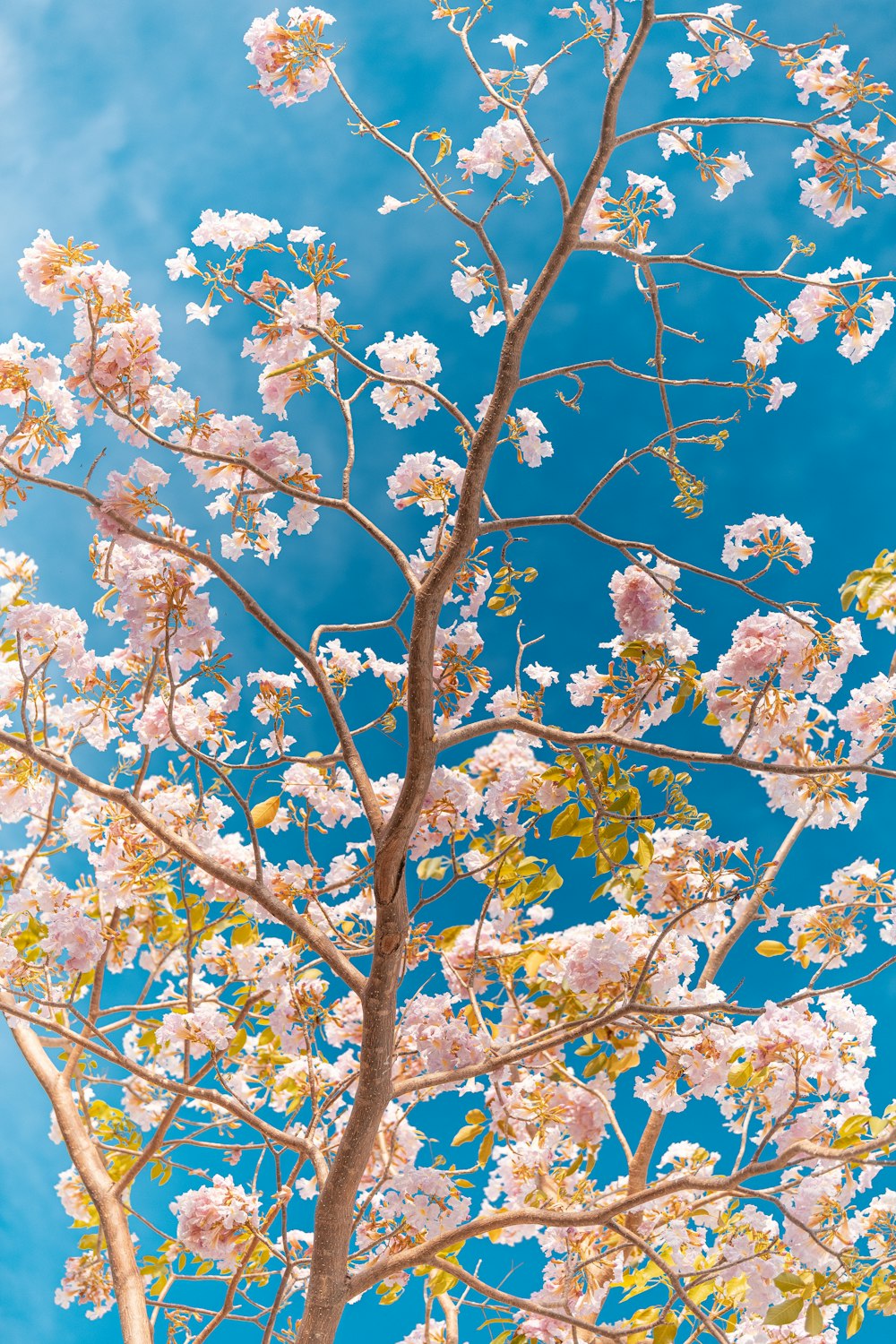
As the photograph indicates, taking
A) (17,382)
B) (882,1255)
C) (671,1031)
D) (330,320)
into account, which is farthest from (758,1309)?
(17,382)

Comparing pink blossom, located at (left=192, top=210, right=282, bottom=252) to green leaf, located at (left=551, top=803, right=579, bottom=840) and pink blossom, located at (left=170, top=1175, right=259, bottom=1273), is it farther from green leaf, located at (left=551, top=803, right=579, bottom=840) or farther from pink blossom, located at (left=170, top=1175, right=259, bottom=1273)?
pink blossom, located at (left=170, top=1175, right=259, bottom=1273)

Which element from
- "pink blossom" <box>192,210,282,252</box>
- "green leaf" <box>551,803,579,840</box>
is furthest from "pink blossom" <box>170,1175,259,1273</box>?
"pink blossom" <box>192,210,282,252</box>

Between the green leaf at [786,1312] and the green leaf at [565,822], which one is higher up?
the green leaf at [565,822]

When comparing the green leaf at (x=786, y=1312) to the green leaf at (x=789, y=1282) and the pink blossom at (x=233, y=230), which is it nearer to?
the green leaf at (x=789, y=1282)

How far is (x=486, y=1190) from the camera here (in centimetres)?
411

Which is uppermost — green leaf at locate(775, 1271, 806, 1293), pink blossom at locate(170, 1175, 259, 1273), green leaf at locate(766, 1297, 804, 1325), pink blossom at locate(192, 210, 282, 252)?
pink blossom at locate(192, 210, 282, 252)

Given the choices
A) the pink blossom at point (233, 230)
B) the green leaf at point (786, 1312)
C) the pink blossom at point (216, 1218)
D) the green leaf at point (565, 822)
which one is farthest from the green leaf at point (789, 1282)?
the pink blossom at point (233, 230)

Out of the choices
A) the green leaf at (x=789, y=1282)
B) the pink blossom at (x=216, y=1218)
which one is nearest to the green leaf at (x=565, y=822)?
the green leaf at (x=789, y=1282)

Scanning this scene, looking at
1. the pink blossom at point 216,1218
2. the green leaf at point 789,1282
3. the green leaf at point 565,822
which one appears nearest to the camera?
the green leaf at point 789,1282

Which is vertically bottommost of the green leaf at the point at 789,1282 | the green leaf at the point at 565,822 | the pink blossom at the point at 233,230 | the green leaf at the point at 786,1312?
the green leaf at the point at 786,1312

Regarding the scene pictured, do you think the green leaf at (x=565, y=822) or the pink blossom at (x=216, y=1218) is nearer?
the green leaf at (x=565, y=822)

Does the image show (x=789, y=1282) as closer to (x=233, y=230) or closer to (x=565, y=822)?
(x=565, y=822)

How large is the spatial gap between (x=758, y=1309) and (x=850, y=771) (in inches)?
77.0

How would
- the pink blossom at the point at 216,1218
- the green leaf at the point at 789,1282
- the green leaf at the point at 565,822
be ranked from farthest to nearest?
the pink blossom at the point at 216,1218 < the green leaf at the point at 565,822 < the green leaf at the point at 789,1282
